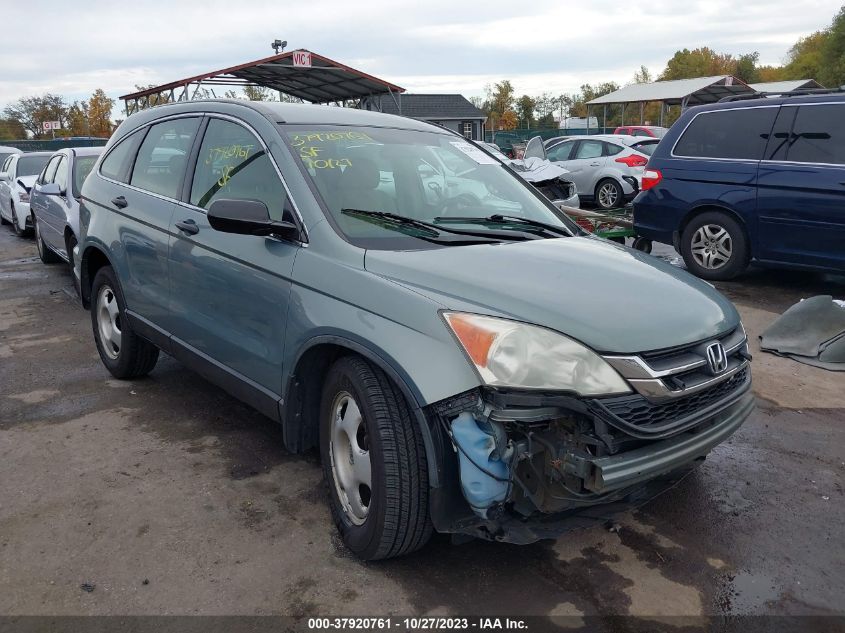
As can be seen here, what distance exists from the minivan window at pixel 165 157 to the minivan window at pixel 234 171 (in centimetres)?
21

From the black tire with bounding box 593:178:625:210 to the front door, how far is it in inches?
472

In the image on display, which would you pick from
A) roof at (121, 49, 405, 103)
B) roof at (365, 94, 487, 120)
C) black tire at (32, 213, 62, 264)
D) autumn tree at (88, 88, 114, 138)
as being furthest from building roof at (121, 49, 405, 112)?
autumn tree at (88, 88, 114, 138)

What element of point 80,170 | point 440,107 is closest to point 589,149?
point 80,170

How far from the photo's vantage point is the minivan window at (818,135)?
22.9 ft

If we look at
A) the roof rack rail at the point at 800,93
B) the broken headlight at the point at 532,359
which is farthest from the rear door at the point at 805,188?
the broken headlight at the point at 532,359

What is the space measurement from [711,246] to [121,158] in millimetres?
6006

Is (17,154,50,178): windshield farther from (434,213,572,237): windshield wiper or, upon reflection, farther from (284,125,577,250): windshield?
(434,213,572,237): windshield wiper

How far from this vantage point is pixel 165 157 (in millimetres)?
4434

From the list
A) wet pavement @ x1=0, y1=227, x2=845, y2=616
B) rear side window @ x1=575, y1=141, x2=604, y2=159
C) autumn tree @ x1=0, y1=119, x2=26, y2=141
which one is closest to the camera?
wet pavement @ x1=0, y1=227, x2=845, y2=616

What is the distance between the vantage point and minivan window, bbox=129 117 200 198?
420 centimetres

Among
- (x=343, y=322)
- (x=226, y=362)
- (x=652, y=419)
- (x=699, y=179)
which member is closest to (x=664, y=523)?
(x=652, y=419)

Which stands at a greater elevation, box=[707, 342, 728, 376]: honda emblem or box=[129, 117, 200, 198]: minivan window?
box=[129, 117, 200, 198]: minivan window

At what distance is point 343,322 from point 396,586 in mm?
1045

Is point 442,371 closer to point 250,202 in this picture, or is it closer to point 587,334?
point 587,334
